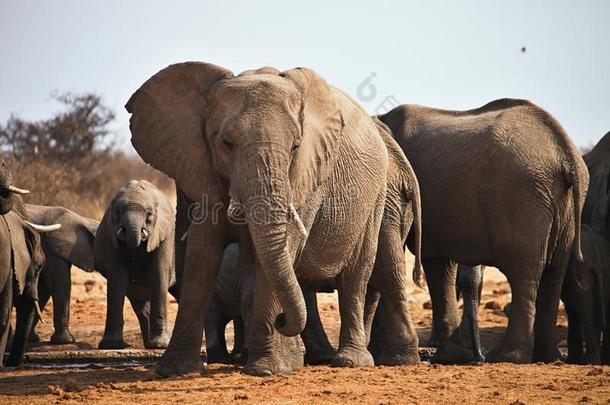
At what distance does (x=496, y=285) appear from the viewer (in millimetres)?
18922

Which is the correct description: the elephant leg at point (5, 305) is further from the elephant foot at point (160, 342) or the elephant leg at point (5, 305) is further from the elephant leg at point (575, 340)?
the elephant leg at point (575, 340)

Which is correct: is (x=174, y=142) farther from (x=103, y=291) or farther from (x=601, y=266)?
(x=103, y=291)

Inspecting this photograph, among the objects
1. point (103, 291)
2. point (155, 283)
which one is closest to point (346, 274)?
point (155, 283)

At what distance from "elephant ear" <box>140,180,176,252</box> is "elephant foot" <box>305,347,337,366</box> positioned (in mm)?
3255

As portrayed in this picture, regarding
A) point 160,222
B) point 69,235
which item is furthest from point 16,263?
point 69,235

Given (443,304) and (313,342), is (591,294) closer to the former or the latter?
(443,304)

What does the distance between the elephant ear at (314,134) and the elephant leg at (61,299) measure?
17.1ft

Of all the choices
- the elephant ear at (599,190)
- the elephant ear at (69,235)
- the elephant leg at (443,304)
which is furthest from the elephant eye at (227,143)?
the elephant ear at (69,235)

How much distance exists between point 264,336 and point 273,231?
874 mm

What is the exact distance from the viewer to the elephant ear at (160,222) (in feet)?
40.5

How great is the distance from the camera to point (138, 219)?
39.8 feet

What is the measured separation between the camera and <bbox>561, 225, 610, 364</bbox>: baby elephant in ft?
33.4

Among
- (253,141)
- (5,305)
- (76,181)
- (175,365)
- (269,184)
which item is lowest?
(175,365)

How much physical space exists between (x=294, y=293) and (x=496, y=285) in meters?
11.9
